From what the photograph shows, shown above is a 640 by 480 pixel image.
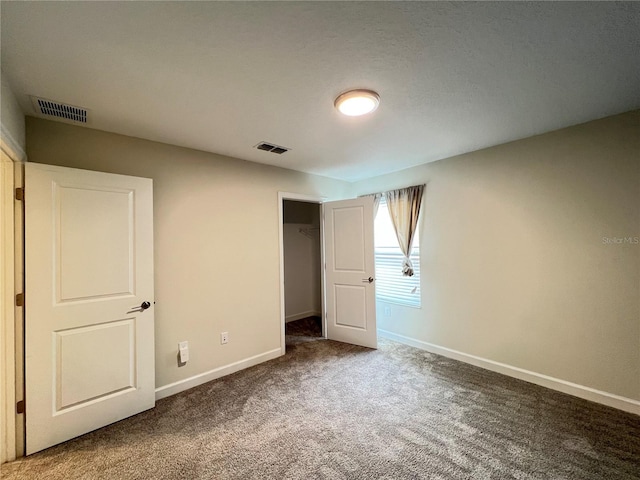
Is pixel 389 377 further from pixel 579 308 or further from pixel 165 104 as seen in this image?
pixel 165 104

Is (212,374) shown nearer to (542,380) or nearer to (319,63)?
(319,63)

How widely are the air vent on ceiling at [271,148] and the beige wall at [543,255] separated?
186 cm

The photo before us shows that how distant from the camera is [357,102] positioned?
1.87 metres

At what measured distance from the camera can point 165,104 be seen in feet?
6.32

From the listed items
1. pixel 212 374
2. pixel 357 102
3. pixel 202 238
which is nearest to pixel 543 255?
pixel 357 102

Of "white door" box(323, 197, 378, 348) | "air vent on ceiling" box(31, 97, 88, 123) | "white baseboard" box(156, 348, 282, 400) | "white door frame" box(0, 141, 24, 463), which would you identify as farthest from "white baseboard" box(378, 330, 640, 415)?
"air vent on ceiling" box(31, 97, 88, 123)

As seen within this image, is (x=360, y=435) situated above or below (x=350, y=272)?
below

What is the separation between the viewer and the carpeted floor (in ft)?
5.49

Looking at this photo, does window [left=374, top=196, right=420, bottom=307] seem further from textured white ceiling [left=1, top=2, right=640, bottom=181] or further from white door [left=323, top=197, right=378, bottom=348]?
textured white ceiling [left=1, top=2, right=640, bottom=181]

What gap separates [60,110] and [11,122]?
0.36 m

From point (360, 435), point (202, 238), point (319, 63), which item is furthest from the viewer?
point (202, 238)

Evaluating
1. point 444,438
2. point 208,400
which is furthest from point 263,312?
point 444,438

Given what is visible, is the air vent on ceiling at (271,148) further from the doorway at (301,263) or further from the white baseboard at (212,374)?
the white baseboard at (212,374)

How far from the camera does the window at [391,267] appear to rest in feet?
12.0
